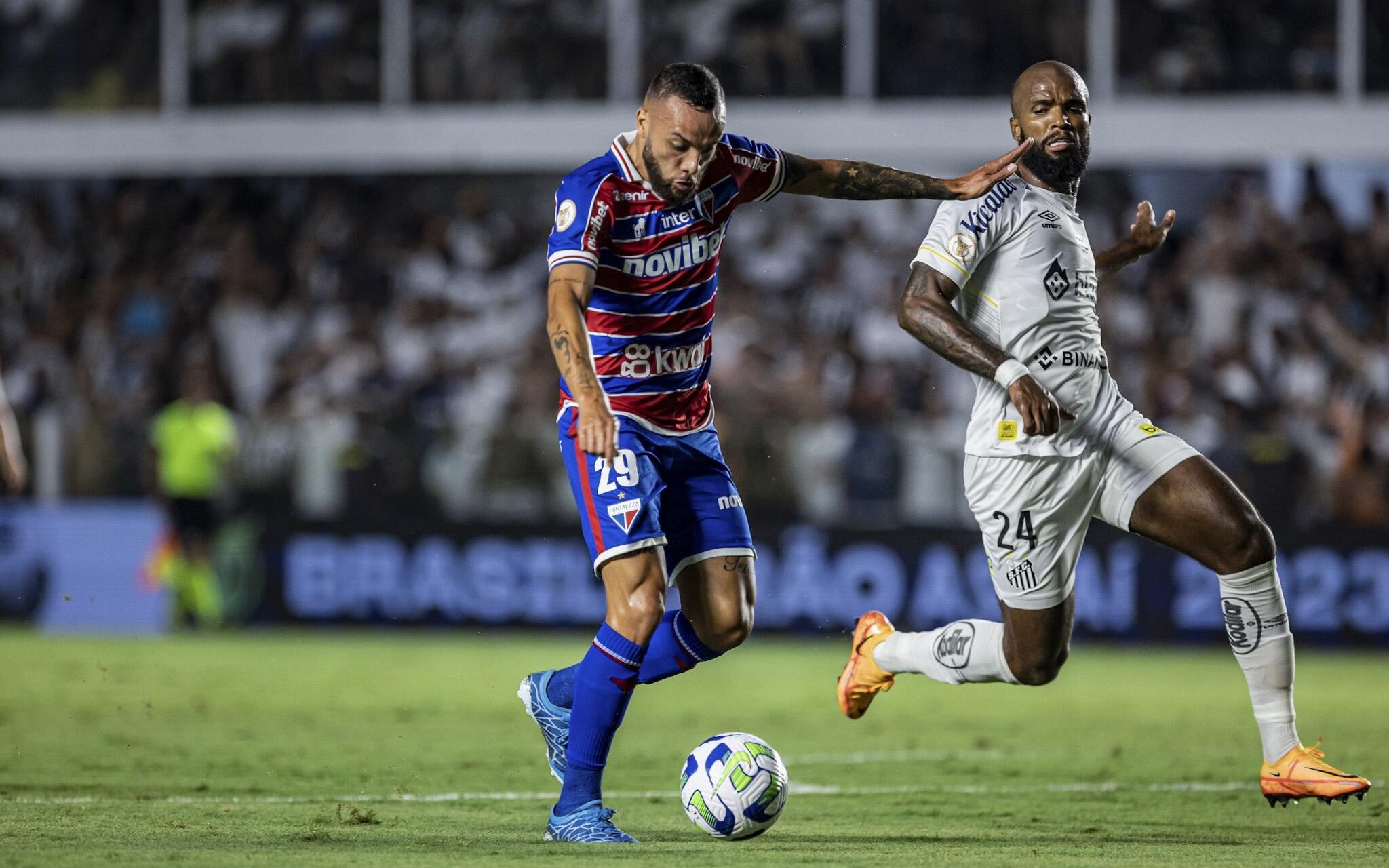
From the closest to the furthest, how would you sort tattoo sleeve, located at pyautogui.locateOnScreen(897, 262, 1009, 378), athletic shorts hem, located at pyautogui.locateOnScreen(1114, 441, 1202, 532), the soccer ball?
1. the soccer ball
2. tattoo sleeve, located at pyautogui.locateOnScreen(897, 262, 1009, 378)
3. athletic shorts hem, located at pyautogui.locateOnScreen(1114, 441, 1202, 532)

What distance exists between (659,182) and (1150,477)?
189cm

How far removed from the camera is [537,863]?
5027mm

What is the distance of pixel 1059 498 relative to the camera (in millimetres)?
6102

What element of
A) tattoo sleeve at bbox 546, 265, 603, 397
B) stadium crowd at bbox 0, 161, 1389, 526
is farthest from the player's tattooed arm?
stadium crowd at bbox 0, 161, 1389, 526

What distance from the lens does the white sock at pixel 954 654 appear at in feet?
20.8

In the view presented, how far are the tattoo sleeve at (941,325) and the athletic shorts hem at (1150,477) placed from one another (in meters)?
0.63

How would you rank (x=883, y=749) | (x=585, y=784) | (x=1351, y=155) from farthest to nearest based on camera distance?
(x=1351, y=155)
(x=883, y=749)
(x=585, y=784)

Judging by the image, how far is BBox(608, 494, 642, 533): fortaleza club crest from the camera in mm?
5688

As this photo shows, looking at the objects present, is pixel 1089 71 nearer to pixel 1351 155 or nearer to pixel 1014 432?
pixel 1351 155

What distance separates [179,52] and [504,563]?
713cm

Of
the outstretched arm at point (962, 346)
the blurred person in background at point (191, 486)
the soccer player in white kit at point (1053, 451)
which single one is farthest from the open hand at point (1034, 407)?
the blurred person in background at point (191, 486)

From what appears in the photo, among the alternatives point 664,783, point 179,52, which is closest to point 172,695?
point 664,783

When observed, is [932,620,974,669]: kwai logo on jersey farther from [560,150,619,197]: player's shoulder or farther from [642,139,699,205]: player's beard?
[560,150,619,197]: player's shoulder

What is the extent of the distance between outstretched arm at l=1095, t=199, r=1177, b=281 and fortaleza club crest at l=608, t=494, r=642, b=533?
204 centimetres
